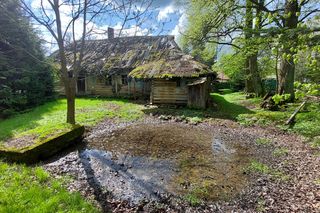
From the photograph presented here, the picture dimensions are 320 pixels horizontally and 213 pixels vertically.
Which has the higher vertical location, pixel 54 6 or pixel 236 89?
pixel 54 6

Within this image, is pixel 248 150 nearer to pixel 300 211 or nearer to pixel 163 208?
pixel 300 211

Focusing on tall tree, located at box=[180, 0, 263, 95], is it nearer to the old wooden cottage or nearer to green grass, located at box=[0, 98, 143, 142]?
the old wooden cottage

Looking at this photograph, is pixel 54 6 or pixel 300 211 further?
pixel 54 6

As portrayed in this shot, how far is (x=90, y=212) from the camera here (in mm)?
3791

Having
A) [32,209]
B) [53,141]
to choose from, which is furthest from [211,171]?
[53,141]

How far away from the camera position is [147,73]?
14852 mm

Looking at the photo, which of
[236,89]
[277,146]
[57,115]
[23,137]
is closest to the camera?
[23,137]

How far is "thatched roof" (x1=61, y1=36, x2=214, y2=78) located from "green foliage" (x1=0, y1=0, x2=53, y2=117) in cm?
338

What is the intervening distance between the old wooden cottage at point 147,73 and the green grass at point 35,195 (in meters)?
9.45

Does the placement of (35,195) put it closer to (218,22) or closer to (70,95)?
(70,95)

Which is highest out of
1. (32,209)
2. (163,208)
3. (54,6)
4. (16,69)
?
(54,6)

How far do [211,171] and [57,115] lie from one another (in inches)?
380

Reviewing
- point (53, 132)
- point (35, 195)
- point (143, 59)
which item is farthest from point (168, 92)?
point (35, 195)

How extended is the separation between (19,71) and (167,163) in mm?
13051
